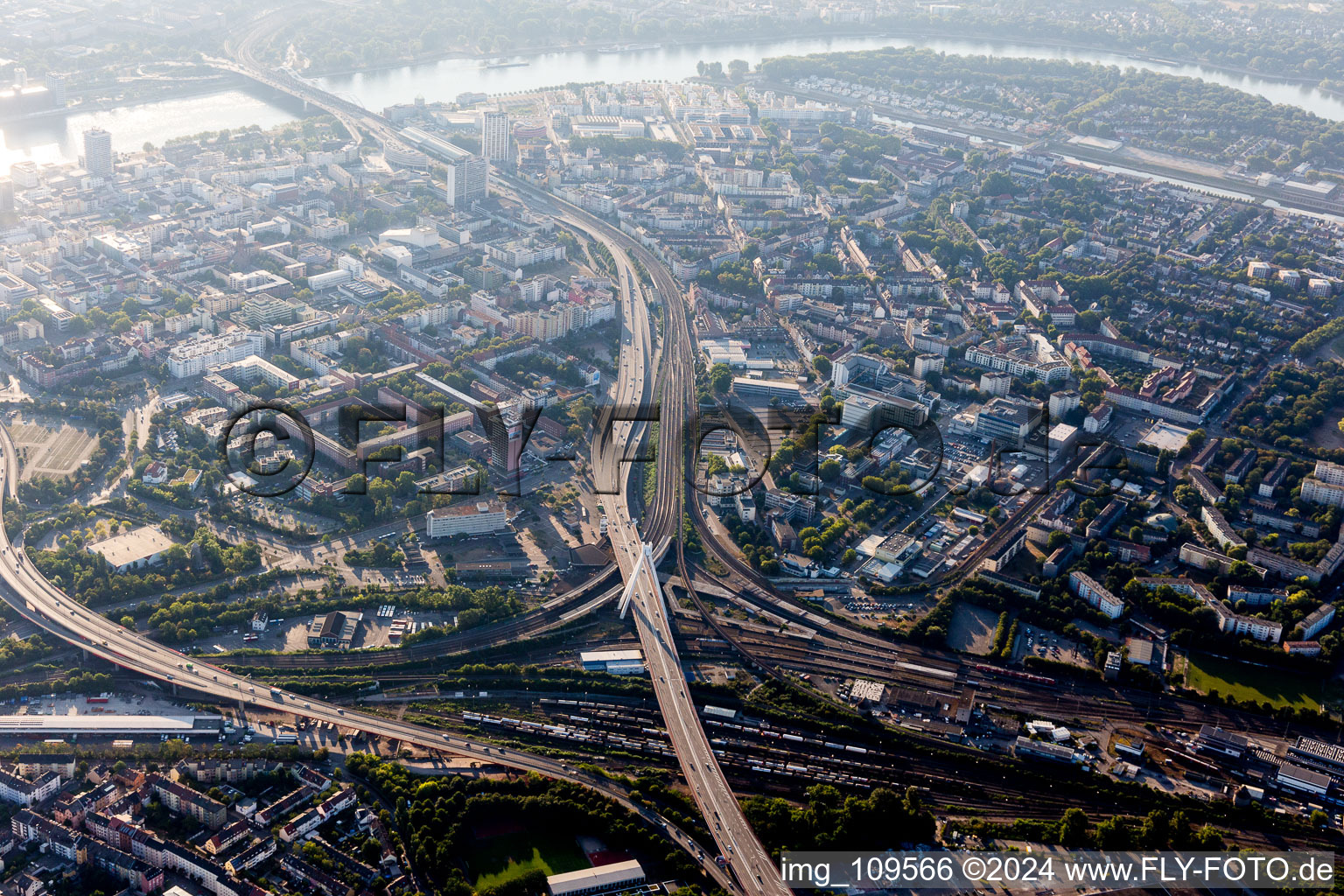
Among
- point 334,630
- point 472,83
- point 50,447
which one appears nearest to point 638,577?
point 334,630

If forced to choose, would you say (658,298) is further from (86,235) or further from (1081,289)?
(86,235)

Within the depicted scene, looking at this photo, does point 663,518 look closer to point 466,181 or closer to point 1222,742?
point 1222,742

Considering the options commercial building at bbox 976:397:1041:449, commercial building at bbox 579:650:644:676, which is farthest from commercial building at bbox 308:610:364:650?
commercial building at bbox 976:397:1041:449

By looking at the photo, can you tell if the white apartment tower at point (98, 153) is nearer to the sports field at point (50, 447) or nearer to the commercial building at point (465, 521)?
the sports field at point (50, 447)

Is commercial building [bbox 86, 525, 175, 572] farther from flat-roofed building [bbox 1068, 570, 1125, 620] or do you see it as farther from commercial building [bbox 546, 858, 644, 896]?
flat-roofed building [bbox 1068, 570, 1125, 620]

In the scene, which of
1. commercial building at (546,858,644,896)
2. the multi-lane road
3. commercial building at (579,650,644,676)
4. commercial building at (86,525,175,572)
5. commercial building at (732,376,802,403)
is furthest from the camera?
commercial building at (732,376,802,403)

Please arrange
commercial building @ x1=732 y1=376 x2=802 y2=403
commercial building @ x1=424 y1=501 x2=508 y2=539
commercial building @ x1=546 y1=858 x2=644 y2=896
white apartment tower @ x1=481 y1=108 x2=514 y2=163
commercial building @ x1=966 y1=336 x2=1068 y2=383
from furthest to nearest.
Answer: white apartment tower @ x1=481 y1=108 x2=514 y2=163
commercial building @ x1=966 y1=336 x2=1068 y2=383
commercial building @ x1=732 y1=376 x2=802 y2=403
commercial building @ x1=424 y1=501 x2=508 y2=539
commercial building @ x1=546 y1=858 x2=644 y2=896
